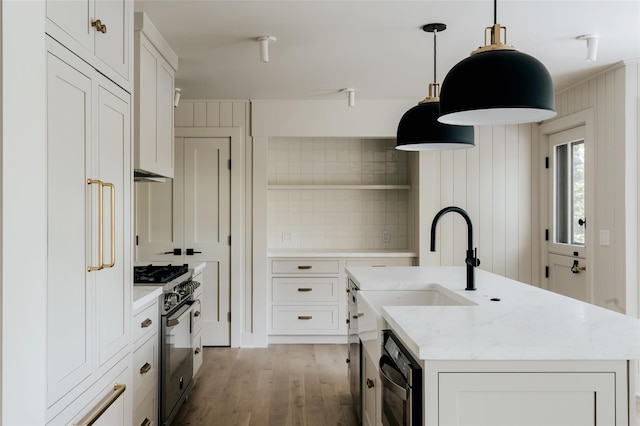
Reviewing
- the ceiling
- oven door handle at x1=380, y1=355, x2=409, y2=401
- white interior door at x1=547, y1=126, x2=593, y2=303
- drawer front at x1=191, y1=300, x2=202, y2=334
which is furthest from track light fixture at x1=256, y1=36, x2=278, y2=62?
white interior door at x1=547, y1=126, x2=593, y2=303

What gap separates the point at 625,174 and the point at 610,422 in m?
2.75

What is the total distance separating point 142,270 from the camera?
3.12 meters

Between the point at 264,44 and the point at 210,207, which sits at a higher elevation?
the point at 264,44

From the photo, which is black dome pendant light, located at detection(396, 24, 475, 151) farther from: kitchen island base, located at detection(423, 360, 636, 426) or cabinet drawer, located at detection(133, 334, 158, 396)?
cabinet drawer, located at detection(133, 334, 158, 396)

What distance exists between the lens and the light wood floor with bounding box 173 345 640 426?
307 cm

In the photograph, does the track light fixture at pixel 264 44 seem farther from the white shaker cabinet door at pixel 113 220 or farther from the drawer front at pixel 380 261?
the drawer front at pixel 380 261

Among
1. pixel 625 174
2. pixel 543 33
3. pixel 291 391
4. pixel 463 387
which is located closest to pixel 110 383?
pixel 463 387

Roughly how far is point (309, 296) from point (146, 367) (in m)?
2.54

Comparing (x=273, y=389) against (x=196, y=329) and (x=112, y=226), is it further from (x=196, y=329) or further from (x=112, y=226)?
(x=112, y=226)

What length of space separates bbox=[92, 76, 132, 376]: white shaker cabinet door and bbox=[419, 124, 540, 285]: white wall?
3474 millimetres

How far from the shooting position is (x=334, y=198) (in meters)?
5.33

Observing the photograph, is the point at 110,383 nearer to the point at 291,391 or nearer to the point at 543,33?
the point at 291,391

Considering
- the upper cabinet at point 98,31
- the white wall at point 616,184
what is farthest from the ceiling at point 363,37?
the upper cabinet at point 98,31

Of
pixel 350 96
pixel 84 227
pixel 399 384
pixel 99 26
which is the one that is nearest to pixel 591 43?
pixel 350 96
